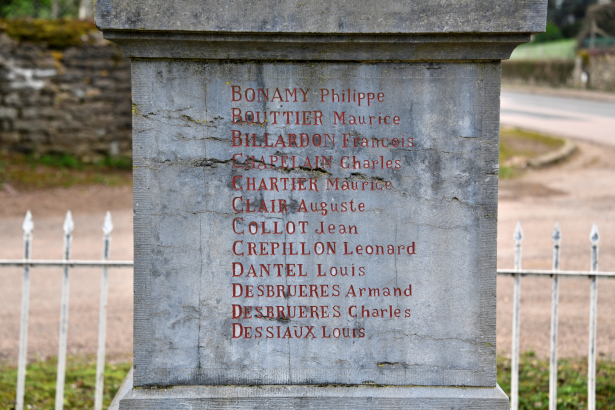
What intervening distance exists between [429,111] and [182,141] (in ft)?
3.62

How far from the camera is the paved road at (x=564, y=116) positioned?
16625mm

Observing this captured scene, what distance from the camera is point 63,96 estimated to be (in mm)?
11570

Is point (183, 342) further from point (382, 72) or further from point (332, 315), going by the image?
point (382, 72)

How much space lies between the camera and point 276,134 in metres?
2.79

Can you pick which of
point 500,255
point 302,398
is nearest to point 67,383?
point 302,398

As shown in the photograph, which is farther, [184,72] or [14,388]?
[14,388]

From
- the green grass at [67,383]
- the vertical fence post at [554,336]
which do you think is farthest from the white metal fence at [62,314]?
the vertical fence post at [554,336]

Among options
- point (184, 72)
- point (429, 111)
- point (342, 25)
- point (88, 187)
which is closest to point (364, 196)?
point (429, 111)

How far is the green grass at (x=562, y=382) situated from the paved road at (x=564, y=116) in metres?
11.6

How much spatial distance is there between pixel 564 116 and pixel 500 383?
17364mm

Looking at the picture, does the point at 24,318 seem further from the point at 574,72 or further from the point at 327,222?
the point at 574,72

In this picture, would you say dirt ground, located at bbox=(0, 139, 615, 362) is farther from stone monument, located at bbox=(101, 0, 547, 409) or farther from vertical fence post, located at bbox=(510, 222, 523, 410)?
stone monument, located at bbox=(101, 0, 547, 409)

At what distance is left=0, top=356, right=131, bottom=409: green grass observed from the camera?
4.09 m

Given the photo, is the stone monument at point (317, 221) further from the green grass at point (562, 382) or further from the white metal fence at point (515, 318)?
the green grass at point (562, 382)
